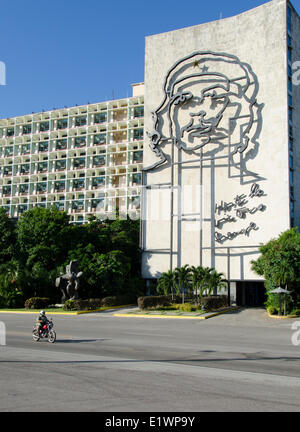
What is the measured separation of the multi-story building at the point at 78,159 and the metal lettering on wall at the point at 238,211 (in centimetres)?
4049

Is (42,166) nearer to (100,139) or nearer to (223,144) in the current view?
(100,139)

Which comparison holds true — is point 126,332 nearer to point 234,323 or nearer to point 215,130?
point 234,323

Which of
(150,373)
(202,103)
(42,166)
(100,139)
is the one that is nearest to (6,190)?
(42,166)

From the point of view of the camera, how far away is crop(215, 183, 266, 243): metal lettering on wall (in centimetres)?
4522

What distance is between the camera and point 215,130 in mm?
48969

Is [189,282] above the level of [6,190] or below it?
below

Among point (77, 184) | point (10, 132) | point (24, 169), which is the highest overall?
point (10, 132)

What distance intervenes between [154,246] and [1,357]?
3701cm

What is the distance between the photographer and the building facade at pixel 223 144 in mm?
45156

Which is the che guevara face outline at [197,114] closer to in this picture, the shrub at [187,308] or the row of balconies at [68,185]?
the shrub at [187,308]

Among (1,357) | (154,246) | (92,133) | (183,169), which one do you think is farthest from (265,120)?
(92,133)

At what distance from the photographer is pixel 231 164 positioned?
156 ft

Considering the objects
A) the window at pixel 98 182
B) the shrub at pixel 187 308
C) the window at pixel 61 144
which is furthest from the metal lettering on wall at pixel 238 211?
the window at pixel 61 144

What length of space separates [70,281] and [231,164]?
21728 mm
